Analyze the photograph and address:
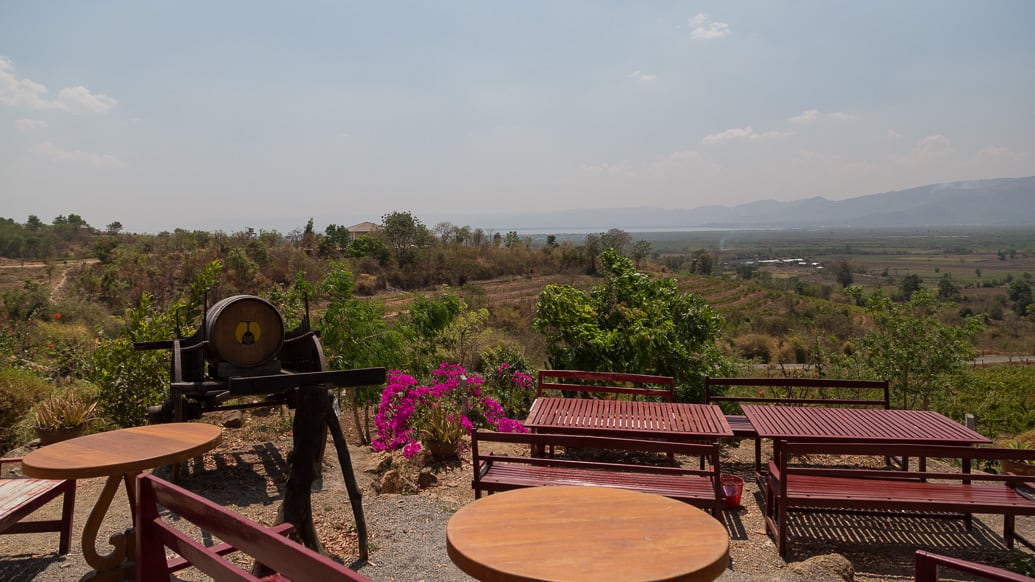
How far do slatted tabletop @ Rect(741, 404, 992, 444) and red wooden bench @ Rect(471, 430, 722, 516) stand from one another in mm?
841

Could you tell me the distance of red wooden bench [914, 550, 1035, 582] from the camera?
1.88 m

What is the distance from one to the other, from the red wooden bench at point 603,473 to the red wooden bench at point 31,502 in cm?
232

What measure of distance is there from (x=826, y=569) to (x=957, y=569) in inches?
72.3

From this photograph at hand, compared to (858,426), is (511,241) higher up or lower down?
higher up

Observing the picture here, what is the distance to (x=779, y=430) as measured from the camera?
4.70m

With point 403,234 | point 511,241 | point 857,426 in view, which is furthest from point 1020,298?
point 857,426

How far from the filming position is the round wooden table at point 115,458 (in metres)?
2.91

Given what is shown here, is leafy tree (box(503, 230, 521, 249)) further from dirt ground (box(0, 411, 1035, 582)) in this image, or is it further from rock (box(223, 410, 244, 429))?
dirt ground (box(0, 411, 1035, 582))

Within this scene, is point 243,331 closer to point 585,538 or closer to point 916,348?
point 585,538

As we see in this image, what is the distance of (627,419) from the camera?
5113mm

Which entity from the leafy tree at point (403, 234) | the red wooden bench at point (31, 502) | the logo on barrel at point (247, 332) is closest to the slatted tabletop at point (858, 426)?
the logo on barrel at point (247, 332)

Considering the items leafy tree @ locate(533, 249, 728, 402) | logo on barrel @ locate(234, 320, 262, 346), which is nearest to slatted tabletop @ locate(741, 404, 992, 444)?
leafy tree @ locate(533, 249, 728, 402)

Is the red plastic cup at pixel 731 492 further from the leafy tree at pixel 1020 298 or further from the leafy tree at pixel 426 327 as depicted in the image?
the leafy tree at pixel 1020 298

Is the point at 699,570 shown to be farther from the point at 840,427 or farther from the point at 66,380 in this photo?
the point at 66,380
